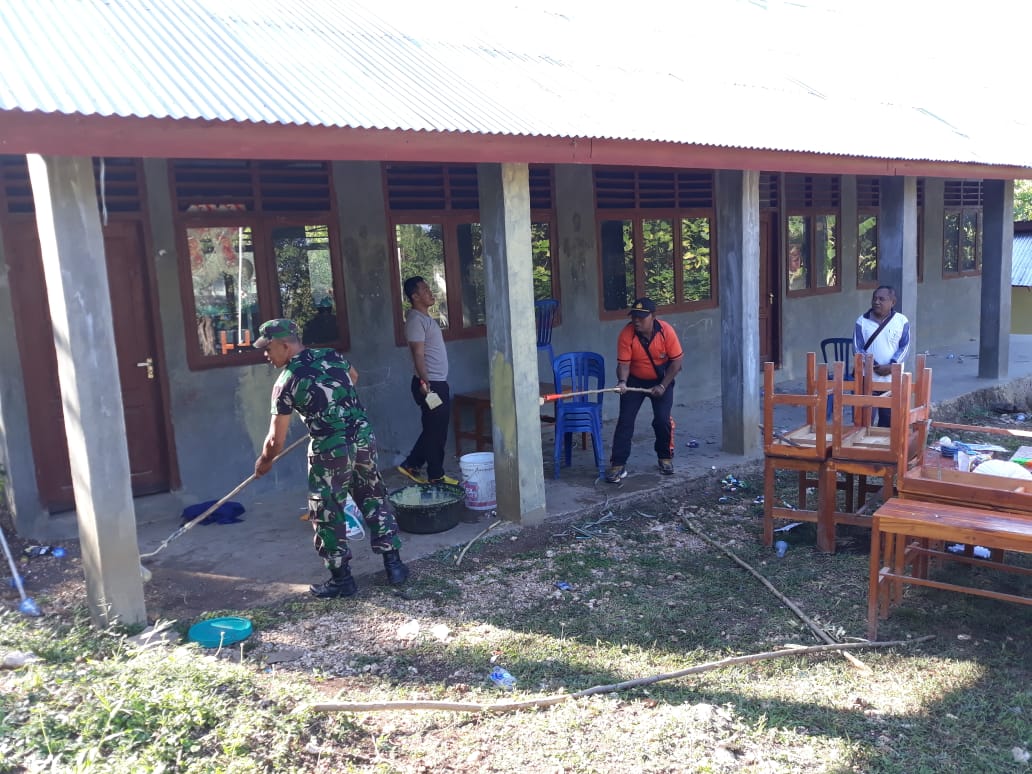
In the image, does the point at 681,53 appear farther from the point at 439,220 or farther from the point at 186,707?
the point at 186,707

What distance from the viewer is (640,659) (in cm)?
443

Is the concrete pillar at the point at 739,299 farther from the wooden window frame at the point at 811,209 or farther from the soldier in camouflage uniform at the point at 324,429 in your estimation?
the wooden window frame at the point at 811,209

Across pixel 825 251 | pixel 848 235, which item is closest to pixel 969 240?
pixel 848 235

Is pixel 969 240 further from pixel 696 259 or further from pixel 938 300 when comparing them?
pixel 696 259

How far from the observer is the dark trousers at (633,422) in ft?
23.5

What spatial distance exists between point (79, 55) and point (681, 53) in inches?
266

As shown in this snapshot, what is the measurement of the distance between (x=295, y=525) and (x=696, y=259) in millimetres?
6232

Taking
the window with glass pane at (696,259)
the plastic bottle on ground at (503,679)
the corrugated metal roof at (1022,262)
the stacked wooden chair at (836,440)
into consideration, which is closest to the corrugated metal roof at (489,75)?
the window with glass pane at (696,259)

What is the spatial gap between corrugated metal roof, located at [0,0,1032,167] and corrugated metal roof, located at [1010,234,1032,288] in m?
4.48

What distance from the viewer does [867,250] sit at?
515 inches

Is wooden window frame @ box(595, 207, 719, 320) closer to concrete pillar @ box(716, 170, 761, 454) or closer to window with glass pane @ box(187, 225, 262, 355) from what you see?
concrete pillar @ box(716, 170, 761, 454)

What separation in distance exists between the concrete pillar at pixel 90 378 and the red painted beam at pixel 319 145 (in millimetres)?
252

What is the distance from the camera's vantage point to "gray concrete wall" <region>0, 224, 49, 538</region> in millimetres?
5996

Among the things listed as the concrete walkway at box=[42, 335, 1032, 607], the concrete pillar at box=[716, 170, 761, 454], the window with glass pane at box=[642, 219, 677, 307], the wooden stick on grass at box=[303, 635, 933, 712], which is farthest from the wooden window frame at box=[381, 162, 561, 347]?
the wooden stick on grass at box=[303, 635, 933, 712]
